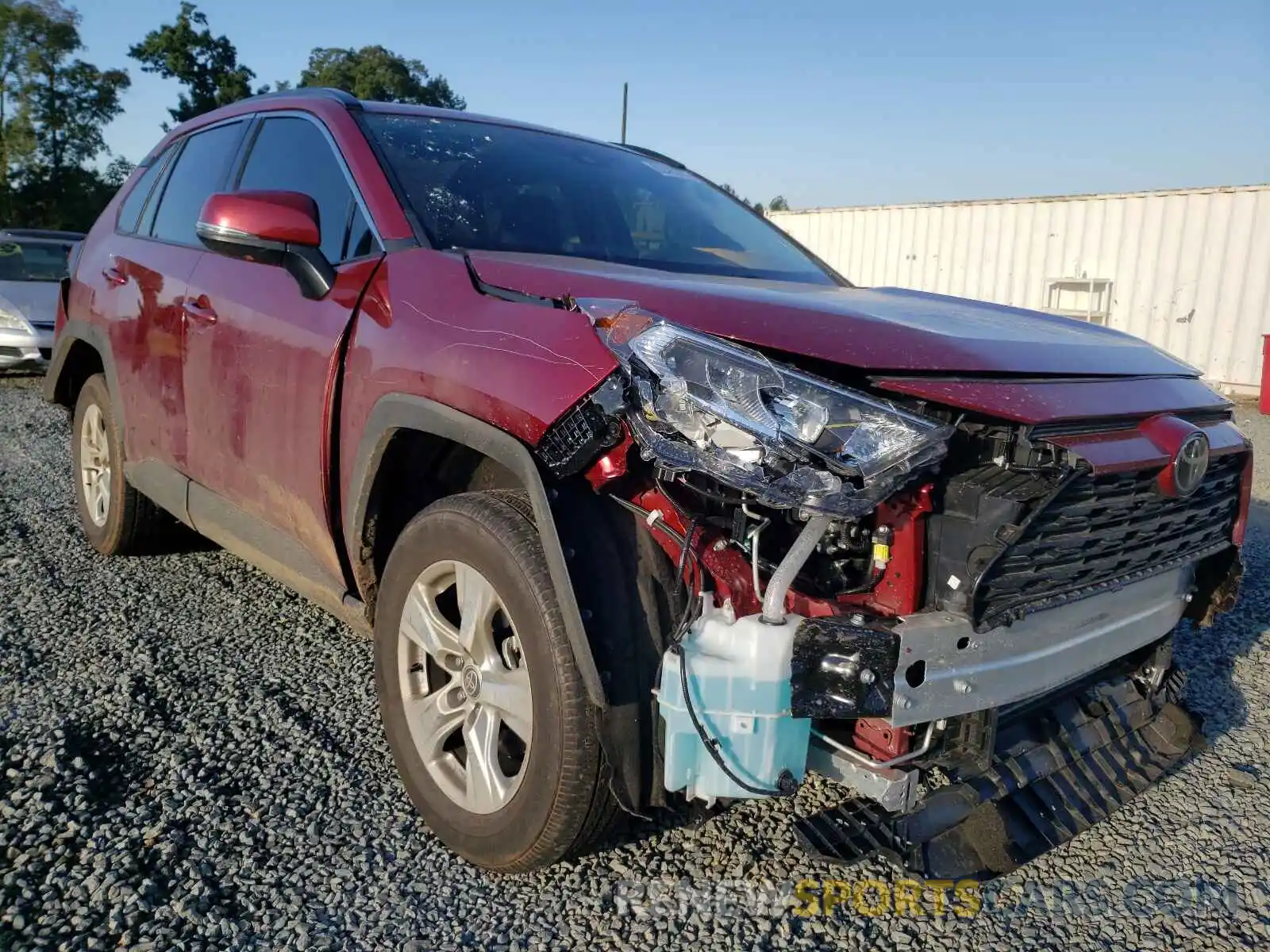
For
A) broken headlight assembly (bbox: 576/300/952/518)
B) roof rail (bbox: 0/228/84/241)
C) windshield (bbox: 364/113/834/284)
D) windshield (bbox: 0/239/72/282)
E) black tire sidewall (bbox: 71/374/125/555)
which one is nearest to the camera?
broken headlight assembly (bbox: 576/300/952/518)

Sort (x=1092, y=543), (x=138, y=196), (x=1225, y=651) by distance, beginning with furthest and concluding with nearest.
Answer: (x=138, y=196) < (x=1225, y=651) < (x=1092, y=543)

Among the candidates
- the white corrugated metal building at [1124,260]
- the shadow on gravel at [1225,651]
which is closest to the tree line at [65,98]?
the white corrugated metal building at [1124,260]

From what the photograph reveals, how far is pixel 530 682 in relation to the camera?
2029mm

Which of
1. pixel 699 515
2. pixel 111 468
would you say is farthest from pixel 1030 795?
pixel 111 468

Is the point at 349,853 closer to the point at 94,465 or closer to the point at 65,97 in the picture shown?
the point at 94,465

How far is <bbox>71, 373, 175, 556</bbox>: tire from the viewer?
4.23m

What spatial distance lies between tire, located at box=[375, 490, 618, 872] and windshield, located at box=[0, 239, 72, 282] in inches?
427

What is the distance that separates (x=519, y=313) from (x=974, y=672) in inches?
48.4

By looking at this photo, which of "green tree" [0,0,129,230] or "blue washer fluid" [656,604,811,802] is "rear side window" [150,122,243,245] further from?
"green tree" [0,0,129,230]

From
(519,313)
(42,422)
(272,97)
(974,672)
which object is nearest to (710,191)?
(272,97)

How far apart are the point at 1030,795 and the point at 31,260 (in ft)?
42.0

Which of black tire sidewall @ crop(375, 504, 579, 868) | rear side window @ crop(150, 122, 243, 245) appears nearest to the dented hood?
black tire sidewall @ crop(375, 504, 579, 868)

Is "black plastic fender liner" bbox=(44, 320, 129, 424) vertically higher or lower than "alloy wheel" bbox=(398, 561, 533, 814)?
higher

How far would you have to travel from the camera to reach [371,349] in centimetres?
248
